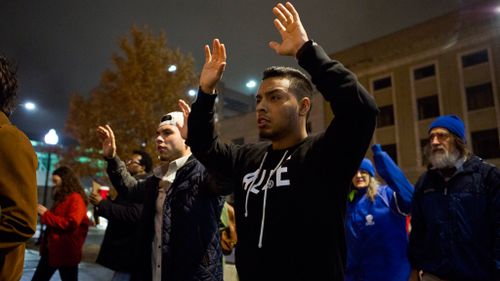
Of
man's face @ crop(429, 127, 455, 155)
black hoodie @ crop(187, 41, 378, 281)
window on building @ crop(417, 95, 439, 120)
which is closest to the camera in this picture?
black hoodie @ crop(187, 41, 378, 281)

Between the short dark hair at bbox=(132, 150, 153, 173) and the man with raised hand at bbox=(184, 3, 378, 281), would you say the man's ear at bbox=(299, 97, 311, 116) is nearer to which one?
the man with raised hand at bbox=(184, 3, 378, 281)

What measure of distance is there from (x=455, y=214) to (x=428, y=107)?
83.6 ft

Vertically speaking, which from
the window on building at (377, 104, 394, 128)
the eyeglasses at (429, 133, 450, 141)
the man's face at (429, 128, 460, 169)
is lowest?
the man's face at (429, 128, 460, 169)

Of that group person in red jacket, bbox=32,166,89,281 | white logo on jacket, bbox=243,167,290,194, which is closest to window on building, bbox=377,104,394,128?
person in red jacket, bbox=32,166,89,281

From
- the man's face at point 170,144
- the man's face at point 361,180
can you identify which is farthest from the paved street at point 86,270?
the man's face at point 361,180

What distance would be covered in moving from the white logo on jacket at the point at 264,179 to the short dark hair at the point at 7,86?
1.64m

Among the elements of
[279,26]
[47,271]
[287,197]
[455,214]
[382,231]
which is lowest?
[47,271]

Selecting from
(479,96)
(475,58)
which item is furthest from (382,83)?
(479,96)

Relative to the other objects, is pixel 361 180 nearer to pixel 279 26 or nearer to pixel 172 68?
pixel 279 26

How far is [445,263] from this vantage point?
3150mm

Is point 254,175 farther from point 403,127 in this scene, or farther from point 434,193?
point 403,127

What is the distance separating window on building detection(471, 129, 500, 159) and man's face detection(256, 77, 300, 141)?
24410mm

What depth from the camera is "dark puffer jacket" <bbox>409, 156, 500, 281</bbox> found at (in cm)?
303

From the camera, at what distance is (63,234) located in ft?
17.8
